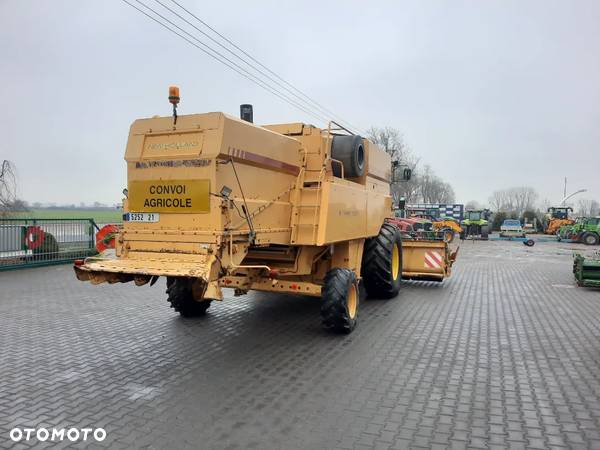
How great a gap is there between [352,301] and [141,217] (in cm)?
314

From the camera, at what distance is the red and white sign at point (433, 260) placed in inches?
410

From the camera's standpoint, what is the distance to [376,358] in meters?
5.41

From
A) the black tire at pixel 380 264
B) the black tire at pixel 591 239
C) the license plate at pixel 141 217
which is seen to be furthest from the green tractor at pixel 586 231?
the license plate at pixel 141 217

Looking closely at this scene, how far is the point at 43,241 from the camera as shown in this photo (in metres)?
13.8

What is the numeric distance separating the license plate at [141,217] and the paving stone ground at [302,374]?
5.36 feet

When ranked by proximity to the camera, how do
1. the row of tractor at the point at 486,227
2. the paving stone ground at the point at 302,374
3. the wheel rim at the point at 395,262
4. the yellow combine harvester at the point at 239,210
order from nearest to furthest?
the paving stone ground at the point at 302,374 → the yellow combine harvester at the point at 239,210 → the wheel rim at the point at 395,262 → the row of tractor at the point at 486,227

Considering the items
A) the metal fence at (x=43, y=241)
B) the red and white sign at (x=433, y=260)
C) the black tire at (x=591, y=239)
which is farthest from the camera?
the black tire at (x=591, y=239)

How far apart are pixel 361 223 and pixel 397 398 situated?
3.43 m

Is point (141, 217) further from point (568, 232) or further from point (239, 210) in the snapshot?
point (568, 232)

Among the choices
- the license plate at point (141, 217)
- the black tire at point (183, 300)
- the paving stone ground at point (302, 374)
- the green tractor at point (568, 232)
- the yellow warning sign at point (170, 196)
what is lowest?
the paving stone ground at point (302, 374)

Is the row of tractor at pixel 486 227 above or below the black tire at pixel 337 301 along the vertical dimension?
above

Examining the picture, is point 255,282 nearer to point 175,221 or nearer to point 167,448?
point 175,221

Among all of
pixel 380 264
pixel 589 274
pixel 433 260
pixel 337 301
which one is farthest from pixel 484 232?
pixel 337 301

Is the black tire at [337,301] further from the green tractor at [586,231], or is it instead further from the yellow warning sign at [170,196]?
the green tractor at [586,231]
